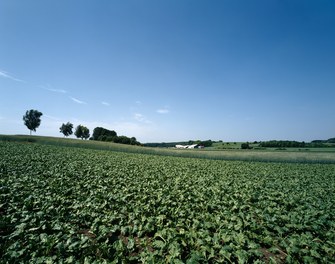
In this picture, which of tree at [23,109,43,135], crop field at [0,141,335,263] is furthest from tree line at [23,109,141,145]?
crop field at [0,141,335,263]

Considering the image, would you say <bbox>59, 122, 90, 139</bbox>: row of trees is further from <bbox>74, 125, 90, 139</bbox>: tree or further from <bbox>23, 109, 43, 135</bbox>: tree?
<bbox>23, 109, 43, 135</bbox>: tree

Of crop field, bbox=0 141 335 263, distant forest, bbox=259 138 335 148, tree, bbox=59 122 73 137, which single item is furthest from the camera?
tree, bbox=59 122 73 137

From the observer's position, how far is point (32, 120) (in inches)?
3553

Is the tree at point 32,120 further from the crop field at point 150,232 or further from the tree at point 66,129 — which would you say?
the crop field at point 150,232

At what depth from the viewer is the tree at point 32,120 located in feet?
294

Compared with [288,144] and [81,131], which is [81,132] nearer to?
[81,131]

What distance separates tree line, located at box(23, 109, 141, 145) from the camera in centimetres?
8994

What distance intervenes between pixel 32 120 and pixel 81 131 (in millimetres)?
25793

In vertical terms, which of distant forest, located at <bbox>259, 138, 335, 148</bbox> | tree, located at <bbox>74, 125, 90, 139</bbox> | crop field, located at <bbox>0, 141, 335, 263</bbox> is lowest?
crop field, located at <bbox>0, 141, 335, 263</bbox>

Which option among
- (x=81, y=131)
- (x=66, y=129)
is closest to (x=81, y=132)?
(x=81, y=131)

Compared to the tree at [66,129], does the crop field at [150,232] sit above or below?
below

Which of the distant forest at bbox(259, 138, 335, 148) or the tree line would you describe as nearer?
the distant forest at bbox(259, 138, 335, 148)

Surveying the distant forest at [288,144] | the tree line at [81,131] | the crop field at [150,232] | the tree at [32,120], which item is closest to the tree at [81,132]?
Result: the tree line at [81,131]

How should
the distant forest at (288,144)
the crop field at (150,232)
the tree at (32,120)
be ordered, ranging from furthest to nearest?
1. the tree at (32,120)
2. the distant forest at (288,144)
3. the crop field at (150,232)
